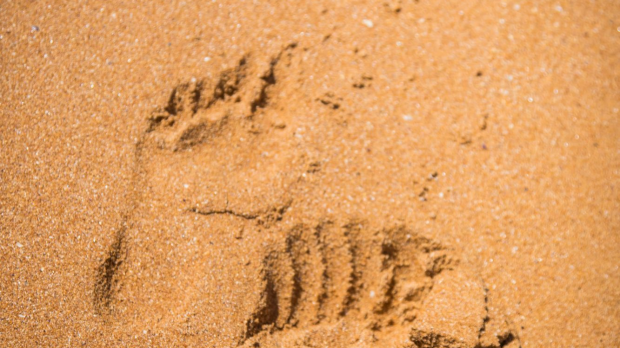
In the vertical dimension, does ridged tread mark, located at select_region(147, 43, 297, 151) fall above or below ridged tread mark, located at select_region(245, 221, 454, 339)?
above

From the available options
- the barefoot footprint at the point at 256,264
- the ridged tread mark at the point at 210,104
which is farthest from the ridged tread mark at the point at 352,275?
the ridged tread mark at the point at 210,104

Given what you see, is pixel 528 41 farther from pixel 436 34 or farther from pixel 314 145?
pixel 314 145

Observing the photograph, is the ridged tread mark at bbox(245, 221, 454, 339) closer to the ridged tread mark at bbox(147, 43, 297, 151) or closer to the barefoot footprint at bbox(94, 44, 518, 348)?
the barefoot footprint at bbox(94, 44, 518, 348)

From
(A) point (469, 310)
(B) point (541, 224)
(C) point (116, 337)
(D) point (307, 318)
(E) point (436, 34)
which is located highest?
(E) point (436, 34)

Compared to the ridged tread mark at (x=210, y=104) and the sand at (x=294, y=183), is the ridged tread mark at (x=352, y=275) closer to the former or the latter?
the sand at (x=294, y=183)

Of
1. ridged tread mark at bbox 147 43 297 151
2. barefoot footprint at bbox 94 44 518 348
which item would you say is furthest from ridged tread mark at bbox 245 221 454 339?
ridged tread mark at bbox 147 43 297 151

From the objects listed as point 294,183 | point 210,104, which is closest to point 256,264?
point 294,183

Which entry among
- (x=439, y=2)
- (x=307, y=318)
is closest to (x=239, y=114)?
(x=307, y=318)
